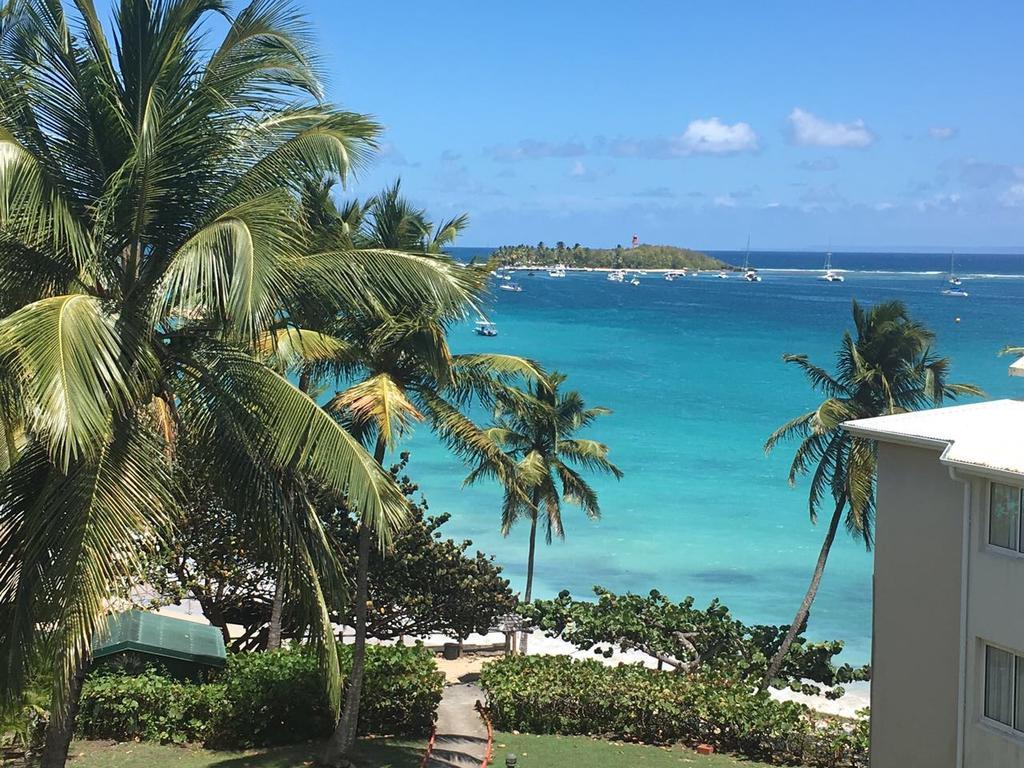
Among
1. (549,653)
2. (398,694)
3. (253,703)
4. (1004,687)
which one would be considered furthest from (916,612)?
(549,653)

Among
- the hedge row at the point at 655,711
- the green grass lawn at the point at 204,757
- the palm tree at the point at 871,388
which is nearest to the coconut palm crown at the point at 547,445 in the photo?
the palm tree at the point at 871,388

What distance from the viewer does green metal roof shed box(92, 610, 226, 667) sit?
671 inches

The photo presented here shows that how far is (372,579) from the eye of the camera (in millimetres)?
21531

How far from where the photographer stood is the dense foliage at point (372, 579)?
2069 cm

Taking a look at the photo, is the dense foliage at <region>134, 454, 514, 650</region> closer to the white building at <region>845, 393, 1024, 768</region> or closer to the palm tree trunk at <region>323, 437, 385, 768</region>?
the palm tree trunk at <region>323, 437, 385, 768</region>

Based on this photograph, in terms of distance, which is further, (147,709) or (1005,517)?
(147,709)

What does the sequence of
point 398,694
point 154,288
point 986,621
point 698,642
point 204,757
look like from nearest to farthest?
point 154,288
point 986,621
point 204,757
point 398,694
point 698,642

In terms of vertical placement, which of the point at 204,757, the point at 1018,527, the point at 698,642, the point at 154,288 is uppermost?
the point at 154,288

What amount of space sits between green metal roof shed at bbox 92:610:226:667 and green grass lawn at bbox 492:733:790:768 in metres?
4.89

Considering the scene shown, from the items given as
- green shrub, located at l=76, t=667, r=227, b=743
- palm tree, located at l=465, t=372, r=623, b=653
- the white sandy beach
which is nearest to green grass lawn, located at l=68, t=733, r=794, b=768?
green shrub, located at l=76, t=667, r=227, b=743

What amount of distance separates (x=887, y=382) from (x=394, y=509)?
54.3 ft

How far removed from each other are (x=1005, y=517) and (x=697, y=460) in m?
54.8

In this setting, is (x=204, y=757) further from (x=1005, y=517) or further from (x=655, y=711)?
(x=1005, y=517)

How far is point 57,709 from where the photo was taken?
9.42 meters
